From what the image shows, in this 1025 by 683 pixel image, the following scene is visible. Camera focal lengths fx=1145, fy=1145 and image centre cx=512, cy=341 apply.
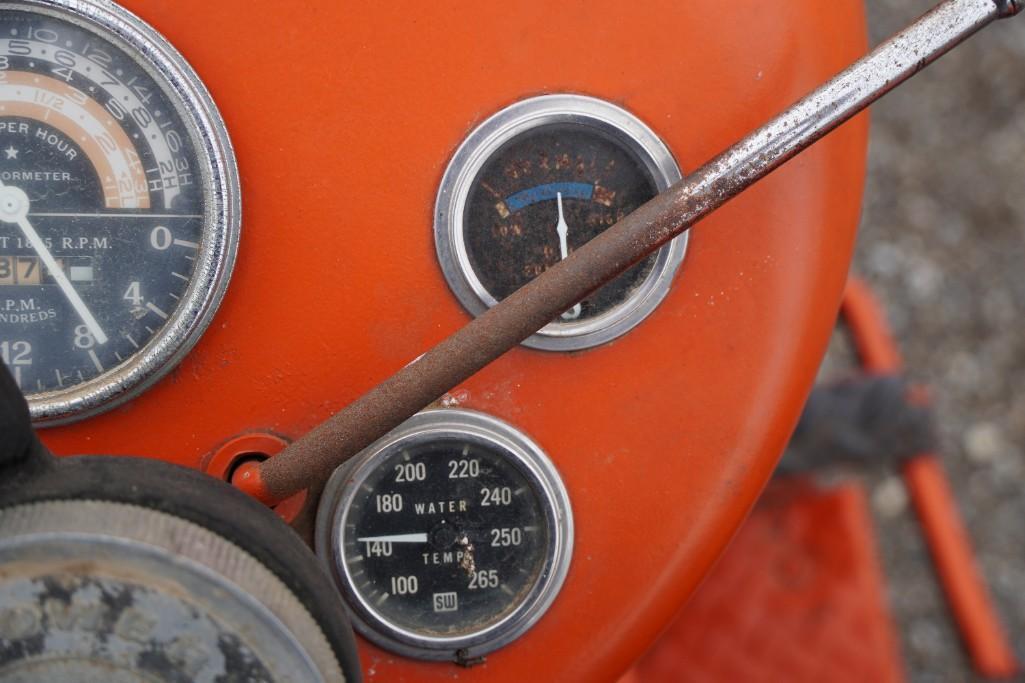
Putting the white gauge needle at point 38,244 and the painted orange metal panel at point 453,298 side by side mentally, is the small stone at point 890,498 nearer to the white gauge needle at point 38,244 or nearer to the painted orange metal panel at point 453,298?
the painted orange metal panel at point 453,298

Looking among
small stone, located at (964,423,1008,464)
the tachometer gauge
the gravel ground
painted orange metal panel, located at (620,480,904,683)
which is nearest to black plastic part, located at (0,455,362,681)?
the tachometer gauge

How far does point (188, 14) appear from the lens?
1104 millimetres

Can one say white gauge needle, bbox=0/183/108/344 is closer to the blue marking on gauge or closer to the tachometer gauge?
the tachometer gauge

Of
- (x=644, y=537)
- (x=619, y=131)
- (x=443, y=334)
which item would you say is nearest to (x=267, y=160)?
(x=443, y=334)

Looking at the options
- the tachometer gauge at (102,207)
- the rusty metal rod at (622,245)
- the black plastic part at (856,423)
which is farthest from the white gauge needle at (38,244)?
the black plastic part at (856,423)

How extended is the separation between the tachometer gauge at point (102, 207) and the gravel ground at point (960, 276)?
6.97ft

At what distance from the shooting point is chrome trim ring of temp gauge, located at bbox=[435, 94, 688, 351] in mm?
1113

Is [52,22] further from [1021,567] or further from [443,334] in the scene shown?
[1021,567]

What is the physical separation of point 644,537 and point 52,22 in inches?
30.1

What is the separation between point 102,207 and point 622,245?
500 mm

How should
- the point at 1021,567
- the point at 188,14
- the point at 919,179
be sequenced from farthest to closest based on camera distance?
the point at 919,179
the point at 1021,567
the point at 188,14

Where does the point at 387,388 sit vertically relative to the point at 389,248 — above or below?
below

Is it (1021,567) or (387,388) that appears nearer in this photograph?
(387,388)

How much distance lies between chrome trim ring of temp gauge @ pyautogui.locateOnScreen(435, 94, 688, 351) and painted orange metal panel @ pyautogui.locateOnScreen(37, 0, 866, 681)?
0.07ft
